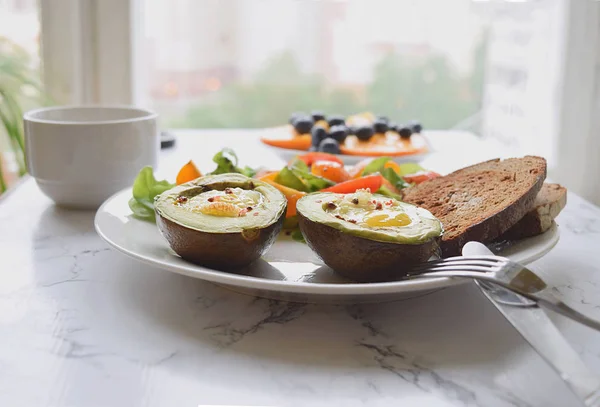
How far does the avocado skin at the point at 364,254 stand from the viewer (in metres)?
0.82

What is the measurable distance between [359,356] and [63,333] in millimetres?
340

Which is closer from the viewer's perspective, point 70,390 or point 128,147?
point 70,390

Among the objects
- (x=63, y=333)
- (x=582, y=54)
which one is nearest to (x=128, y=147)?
(x=63, y=333)

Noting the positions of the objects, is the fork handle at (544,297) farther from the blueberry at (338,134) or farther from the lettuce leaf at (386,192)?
the blueberry at (338,134)

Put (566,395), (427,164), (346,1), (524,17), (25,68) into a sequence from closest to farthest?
(566,395) < (427,164) < (25,68) < (524,17) < (346,1)

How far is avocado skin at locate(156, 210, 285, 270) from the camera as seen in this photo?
86cm

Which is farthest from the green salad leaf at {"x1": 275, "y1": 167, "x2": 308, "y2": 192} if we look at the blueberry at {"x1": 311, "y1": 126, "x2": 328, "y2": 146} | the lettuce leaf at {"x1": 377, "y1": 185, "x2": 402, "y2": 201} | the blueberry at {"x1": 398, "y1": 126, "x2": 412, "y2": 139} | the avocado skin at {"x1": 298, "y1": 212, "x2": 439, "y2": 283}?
the blueberry at {"x1": 398, "y1": 126, "x2": 412, "y2": 139}

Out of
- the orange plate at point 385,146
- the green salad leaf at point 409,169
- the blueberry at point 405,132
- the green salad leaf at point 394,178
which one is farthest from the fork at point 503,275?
the blueberry at point 405,132

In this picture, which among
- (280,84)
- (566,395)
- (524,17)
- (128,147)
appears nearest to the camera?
(566,395)

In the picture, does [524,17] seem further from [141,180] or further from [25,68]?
[141,180]

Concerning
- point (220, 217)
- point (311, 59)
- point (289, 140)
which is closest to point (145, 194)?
point (220, 217)

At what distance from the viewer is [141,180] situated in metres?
1.17

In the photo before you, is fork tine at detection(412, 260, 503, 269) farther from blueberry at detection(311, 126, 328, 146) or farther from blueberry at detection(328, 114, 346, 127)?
blueberry at detection(328, 114, 346, 127)

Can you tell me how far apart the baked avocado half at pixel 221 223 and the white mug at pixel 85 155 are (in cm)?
34
